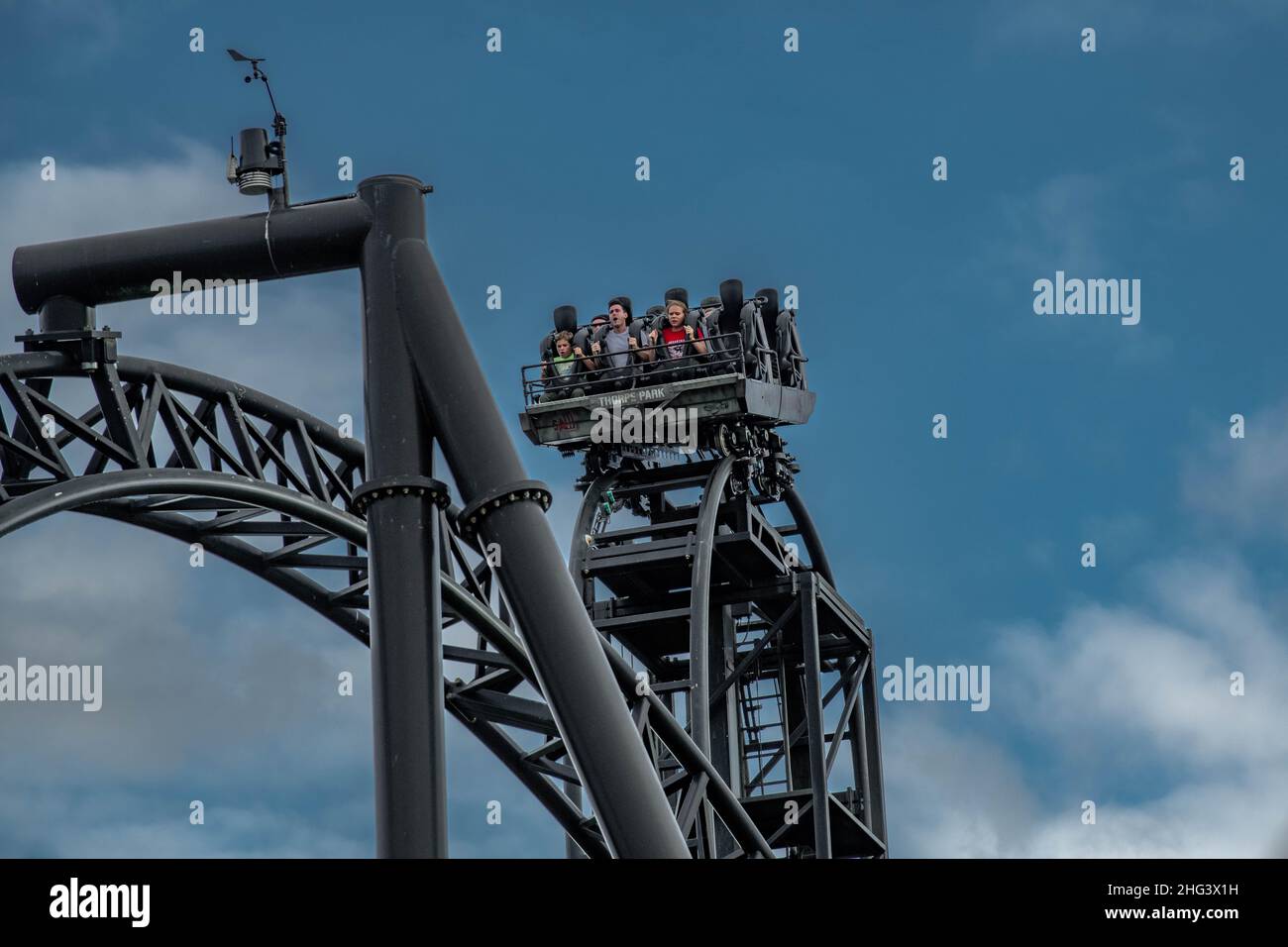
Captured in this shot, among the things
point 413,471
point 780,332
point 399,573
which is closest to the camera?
point 399,573

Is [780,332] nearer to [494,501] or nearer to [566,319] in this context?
[566,319]

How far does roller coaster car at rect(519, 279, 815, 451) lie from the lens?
25.6 meters

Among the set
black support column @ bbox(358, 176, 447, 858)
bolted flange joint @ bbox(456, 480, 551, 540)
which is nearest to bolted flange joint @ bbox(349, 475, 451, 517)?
black support column @ bbox(358, 176, 447, 858)

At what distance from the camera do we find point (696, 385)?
83.6ft

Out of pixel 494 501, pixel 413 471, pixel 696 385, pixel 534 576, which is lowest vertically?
pixel 534 576

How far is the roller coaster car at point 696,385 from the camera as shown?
25.6 m

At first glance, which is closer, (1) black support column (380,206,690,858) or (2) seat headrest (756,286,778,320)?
(1) black support column (380,206,690,858)

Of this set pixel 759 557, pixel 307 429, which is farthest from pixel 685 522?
pixel 307 429

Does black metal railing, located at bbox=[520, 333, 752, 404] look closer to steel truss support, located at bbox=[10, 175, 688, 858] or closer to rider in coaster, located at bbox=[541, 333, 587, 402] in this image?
rider in coaster, located at bbox=[541, 333, 587, 402]

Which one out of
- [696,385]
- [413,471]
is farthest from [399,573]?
[696,385]

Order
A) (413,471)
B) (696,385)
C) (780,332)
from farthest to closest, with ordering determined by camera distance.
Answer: (780,332) → (696,385) → (413,471)
